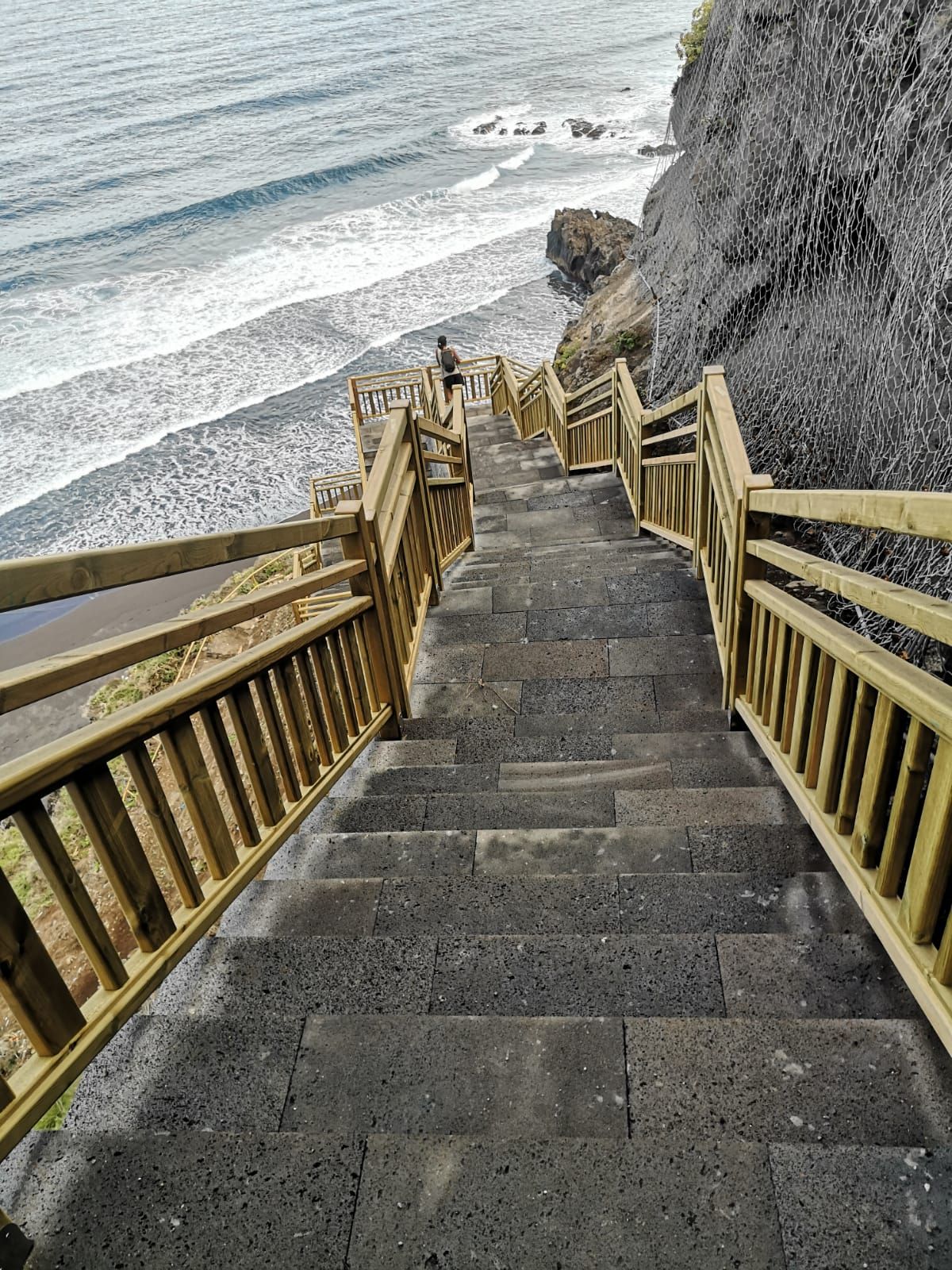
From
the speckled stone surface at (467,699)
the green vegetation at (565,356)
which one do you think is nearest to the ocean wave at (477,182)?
the green vegetation at (565,356)

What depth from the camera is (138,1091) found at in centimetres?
170

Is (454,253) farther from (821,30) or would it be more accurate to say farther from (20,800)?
(20,800)

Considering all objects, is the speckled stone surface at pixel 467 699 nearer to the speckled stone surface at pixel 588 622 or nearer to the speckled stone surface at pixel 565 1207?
the speckled stone surface at pixel 588 622

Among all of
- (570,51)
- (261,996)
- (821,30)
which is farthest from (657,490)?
(570,51)

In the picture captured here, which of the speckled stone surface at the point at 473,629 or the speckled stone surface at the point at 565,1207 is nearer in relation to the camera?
the speckled stone surface at the point at 565,1207

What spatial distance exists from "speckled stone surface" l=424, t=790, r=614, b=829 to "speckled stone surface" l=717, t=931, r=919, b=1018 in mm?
869

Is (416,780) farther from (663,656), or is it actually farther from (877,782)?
(877,782)

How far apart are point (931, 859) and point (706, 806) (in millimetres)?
1242

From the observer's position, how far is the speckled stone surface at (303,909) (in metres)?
2.22

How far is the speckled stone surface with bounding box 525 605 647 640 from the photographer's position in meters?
4.50

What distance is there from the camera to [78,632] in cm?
1321

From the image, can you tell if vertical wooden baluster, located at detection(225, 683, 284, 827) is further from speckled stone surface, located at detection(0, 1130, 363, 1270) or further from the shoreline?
the shoreline

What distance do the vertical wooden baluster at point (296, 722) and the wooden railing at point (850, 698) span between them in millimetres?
1508

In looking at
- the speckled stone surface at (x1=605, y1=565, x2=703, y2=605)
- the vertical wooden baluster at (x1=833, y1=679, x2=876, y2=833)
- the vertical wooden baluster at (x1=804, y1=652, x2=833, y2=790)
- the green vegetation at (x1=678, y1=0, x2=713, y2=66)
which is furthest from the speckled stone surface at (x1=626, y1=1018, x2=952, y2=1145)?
the green vegetation at (x1=678, y1=0, x2=713, y2=66)
